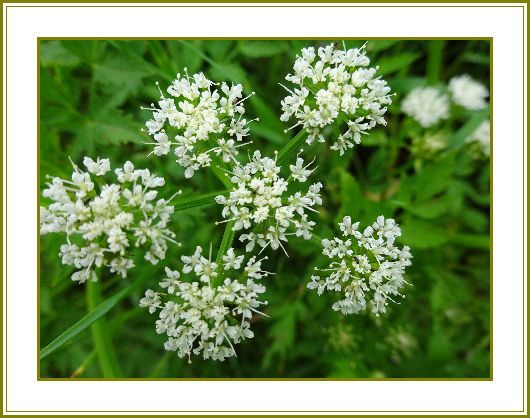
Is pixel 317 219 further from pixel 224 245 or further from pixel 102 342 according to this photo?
pixel 102 342

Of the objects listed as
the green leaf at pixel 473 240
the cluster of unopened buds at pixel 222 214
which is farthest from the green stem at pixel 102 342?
the green leaf at pixel 473 240

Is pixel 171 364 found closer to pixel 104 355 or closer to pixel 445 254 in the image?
pixel 104 355

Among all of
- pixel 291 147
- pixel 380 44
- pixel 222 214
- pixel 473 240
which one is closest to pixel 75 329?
pixel 222 214

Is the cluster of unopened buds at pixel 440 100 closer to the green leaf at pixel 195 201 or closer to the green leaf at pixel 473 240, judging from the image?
the green leaf at pixel 473 240

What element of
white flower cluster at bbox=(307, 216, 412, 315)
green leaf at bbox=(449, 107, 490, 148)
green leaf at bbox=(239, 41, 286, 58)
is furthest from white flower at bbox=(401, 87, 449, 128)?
white flower cluster at bbox=(307, 216, 412, 315)

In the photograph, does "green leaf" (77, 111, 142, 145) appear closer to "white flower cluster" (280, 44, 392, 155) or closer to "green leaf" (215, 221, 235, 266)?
"green leaf" (215, 221, 235, 266)

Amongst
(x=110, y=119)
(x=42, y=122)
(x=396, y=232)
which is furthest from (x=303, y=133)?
(x=42, y=122)

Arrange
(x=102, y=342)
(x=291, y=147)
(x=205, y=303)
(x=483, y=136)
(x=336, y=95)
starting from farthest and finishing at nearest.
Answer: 1. (x=483, y=136)
2. (x=102, y=342)
3. (x=291, y=147)
4. (x=336, y=95)
5. (x=205, y=303)
